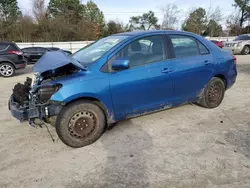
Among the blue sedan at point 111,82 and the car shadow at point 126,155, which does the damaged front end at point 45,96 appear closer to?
the blue sedan at point 111,82

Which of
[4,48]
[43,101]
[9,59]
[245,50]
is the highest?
[4,48]

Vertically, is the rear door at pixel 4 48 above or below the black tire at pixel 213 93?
above

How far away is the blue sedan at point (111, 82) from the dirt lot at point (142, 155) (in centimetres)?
35

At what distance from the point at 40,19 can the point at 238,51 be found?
2495 centimetres

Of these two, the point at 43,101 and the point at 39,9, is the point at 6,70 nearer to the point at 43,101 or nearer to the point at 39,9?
the point at 43,101

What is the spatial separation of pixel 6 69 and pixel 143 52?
825 cm

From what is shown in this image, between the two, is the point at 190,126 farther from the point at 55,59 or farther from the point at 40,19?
the point at 40,19

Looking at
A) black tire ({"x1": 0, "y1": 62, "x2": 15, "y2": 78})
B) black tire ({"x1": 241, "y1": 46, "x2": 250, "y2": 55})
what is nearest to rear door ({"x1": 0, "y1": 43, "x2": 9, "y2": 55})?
black tire ({"x1": 0, "y1": 62, "x2": 15, "y2": 78})

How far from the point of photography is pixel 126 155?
120 inches

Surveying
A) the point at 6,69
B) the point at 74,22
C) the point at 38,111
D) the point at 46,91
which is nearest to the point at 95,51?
the point at 46,91

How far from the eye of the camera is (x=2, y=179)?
262cm

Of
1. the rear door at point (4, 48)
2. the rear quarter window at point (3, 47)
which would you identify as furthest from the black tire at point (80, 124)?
the rear quarter window at point (3, 47)

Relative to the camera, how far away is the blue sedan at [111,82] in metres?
3.10

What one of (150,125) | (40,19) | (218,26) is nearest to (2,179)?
(150,125)
